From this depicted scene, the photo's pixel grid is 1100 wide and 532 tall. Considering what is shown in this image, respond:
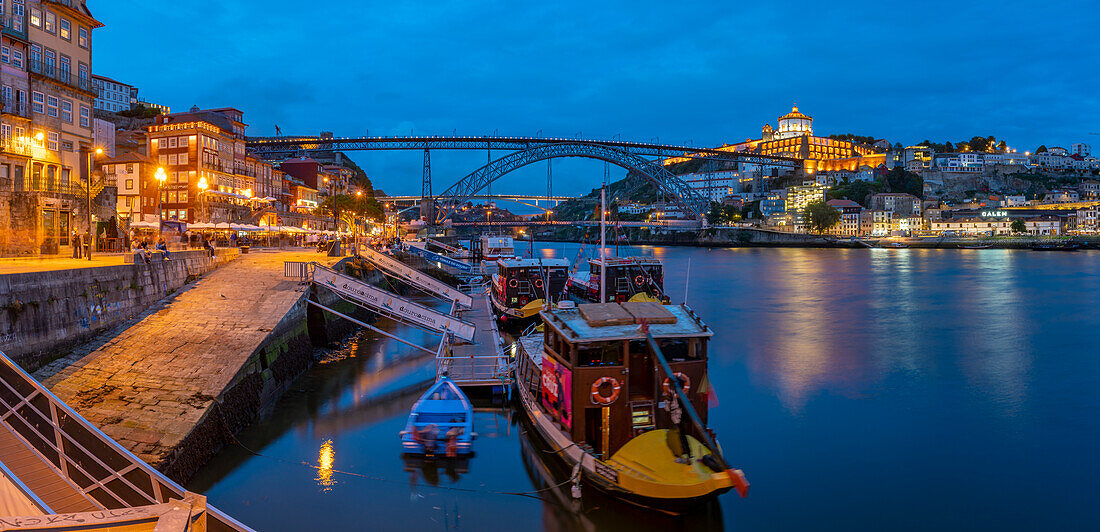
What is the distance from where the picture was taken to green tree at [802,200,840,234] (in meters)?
109

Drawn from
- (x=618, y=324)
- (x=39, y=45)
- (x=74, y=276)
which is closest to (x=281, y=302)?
(x=74, y=276)

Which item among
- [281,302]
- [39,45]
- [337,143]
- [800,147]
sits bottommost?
[281,302]

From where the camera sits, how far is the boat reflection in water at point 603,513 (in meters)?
8.25

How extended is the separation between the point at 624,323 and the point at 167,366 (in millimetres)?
7916

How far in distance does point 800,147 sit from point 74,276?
157 m

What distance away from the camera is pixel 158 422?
9250mm

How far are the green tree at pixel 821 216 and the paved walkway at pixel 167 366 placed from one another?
107 metres

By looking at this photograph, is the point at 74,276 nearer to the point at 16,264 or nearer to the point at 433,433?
the point at 16,264

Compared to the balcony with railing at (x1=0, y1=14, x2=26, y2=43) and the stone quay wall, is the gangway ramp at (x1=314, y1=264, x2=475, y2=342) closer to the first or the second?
the stone quay wall

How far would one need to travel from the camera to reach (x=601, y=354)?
29.5ft

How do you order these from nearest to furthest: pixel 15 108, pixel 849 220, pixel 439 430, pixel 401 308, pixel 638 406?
1. pixel 638 406
2. pixel 439 430
3. pixel 401 308
4. pixel 15 108
5. pixel 849 220

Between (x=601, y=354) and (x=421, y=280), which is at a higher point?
(x=421, y=280)

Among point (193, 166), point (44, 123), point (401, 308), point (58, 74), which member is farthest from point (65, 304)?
point (193, 166)

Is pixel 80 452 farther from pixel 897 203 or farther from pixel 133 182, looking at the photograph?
pixel 897 203
